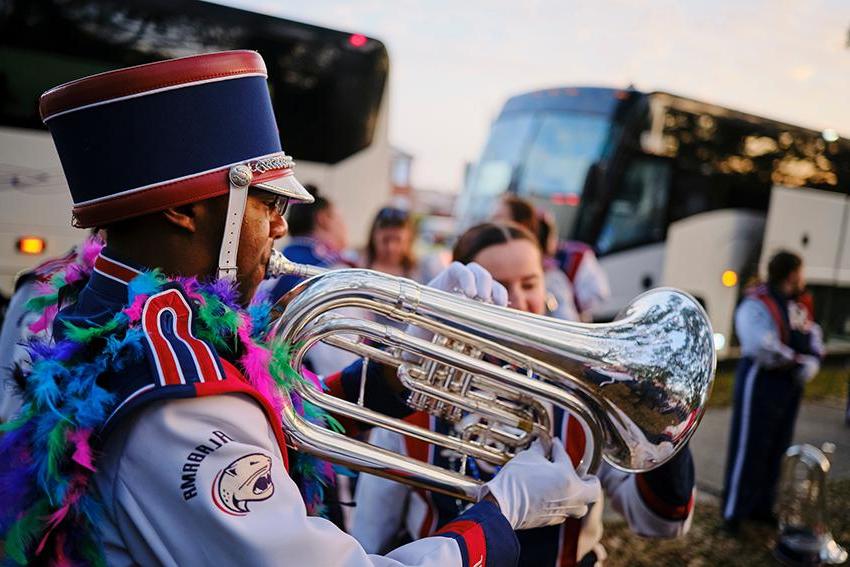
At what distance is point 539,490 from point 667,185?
7.68 m

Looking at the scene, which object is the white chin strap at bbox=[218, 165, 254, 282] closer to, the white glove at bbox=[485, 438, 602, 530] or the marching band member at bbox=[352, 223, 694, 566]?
the white glove at bbox=[485, 438, 602, 530]

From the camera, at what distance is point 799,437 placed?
22.9 ft

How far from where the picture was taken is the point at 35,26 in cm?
544

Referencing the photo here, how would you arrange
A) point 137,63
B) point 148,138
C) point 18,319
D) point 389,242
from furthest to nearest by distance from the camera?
point 137,63
point 389,242
point 18,319
point 148,138

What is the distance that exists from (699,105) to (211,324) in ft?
28.4

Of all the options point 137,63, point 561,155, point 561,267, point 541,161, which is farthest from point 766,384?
point 137,63

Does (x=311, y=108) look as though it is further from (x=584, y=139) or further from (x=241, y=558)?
(x=241, y=558)

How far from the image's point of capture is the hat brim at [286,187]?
50.1 inches

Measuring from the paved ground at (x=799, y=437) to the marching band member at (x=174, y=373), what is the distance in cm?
477

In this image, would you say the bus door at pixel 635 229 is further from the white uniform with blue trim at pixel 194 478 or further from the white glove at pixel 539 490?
the white uniform with blue trim at pixel 194 478

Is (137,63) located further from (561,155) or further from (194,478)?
(194,478)

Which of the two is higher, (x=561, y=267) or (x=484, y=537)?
(x=484, y=537)

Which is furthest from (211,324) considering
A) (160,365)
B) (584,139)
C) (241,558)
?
(584,139)

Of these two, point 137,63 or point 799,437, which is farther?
point 799,437
